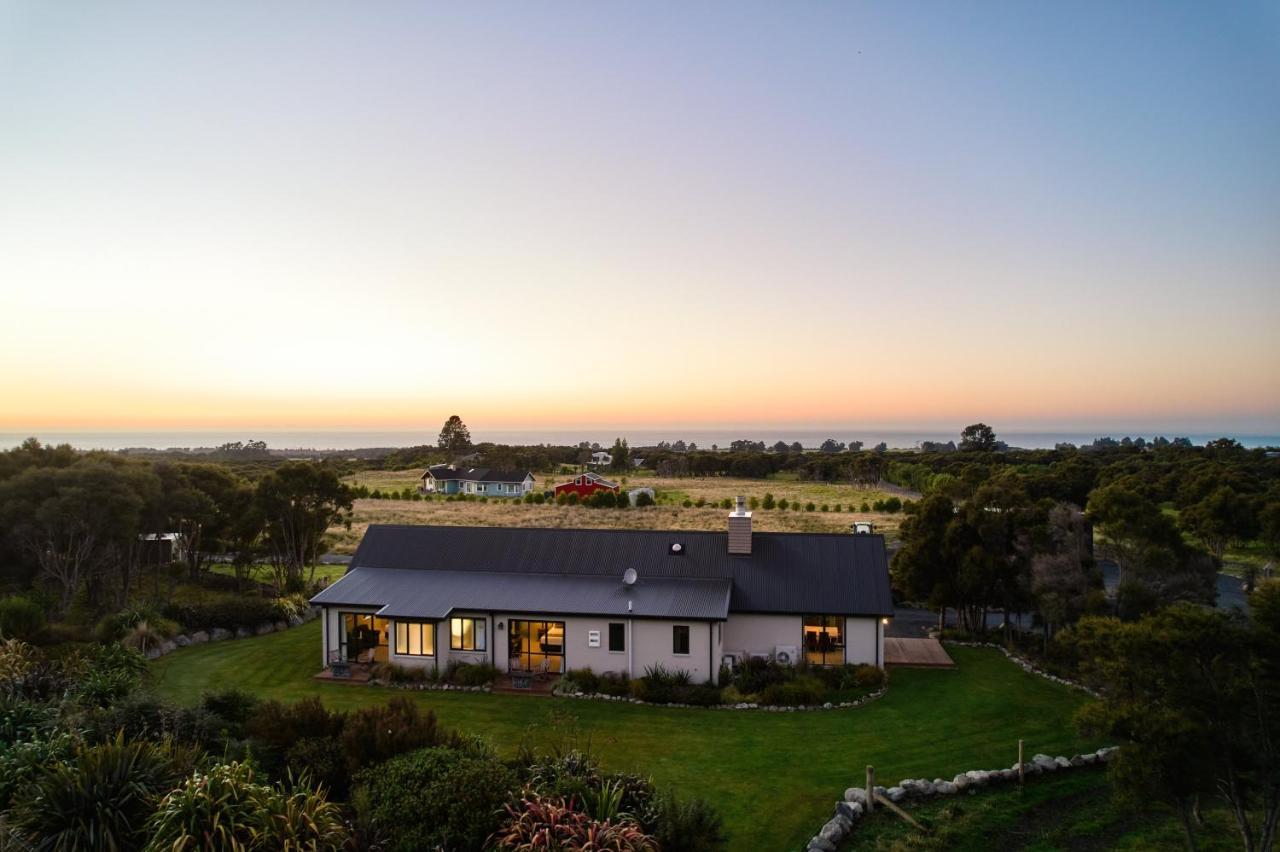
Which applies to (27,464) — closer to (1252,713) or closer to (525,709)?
(525,709)

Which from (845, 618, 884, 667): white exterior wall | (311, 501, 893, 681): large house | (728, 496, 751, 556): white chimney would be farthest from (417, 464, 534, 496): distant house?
(845, 618, 884, 667): white exterior wall

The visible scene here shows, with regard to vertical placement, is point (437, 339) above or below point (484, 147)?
below

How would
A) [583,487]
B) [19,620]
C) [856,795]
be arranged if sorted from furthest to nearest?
[583,487] < [19,620] < [856,795]

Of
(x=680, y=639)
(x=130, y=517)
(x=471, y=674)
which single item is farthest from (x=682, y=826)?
(x=130, y=517)

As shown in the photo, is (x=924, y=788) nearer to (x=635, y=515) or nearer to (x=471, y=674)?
(x=471, y=674)

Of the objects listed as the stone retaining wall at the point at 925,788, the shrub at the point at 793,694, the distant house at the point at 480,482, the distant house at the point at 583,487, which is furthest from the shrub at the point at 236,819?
the distant house at the point at 480,482

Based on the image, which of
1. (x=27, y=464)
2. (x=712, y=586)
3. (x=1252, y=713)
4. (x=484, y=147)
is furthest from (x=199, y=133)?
(x=1252, y=713)
